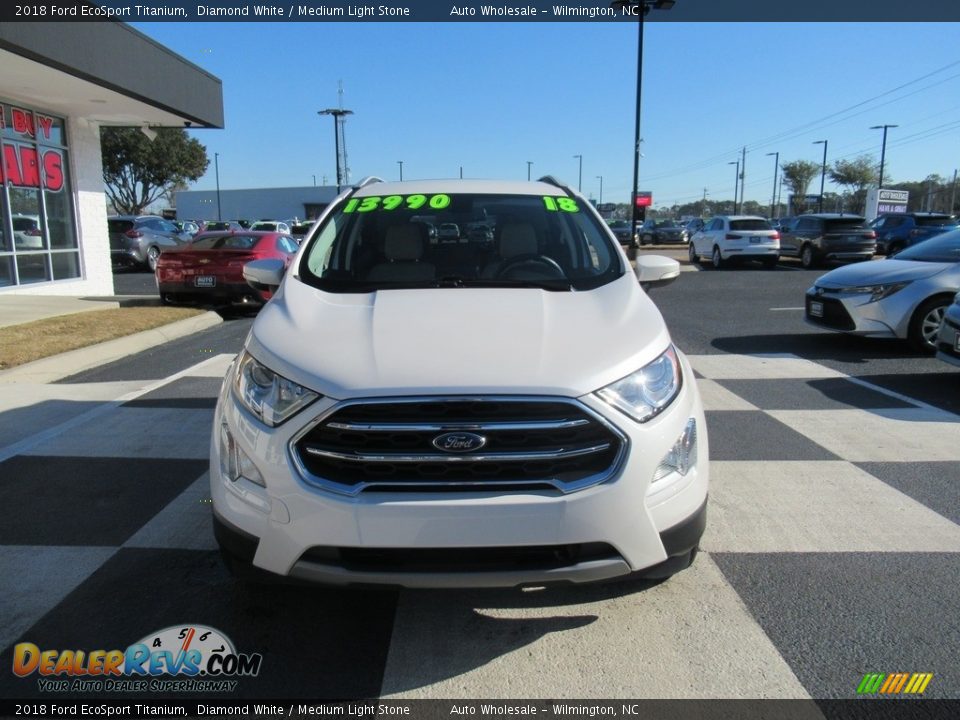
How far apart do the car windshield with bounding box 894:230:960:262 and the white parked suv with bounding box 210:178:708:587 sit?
291 inches

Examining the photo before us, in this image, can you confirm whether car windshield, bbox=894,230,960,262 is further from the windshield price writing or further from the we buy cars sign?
the we buy cars sign

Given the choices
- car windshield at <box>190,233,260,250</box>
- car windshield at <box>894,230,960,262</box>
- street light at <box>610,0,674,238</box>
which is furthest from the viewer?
street light at <box>610,0,674,238</box>

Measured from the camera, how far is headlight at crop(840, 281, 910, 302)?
8117 mm

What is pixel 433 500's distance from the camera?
2.29m

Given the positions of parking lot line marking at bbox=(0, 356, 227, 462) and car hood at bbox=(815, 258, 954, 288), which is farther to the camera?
car hood at bbox=(815, 258, 954, 288)

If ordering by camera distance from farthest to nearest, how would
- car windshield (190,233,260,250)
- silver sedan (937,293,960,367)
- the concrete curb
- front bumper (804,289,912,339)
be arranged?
car windshield (190,233,260,250)
front bumper (804,289,912,339)
the concrete curb
silver sedan (937,293,960,367)

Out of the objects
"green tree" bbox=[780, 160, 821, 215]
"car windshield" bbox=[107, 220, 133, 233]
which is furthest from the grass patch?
"green tree" bbox=[780, 160, 821, 215]

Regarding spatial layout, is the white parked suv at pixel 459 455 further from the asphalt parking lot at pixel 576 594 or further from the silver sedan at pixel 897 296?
the silver sedan at pixel 897 296

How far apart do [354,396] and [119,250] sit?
73.0 ft

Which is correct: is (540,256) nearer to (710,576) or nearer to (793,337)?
(710,576)

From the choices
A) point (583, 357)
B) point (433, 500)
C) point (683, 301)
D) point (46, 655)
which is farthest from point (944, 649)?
point (683, 301)

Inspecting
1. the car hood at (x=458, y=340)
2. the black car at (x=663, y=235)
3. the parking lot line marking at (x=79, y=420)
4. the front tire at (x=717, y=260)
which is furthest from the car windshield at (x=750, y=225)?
the black car at (x=663, y=235)

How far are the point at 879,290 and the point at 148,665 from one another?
8247 mm

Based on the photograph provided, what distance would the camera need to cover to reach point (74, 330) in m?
9.27
